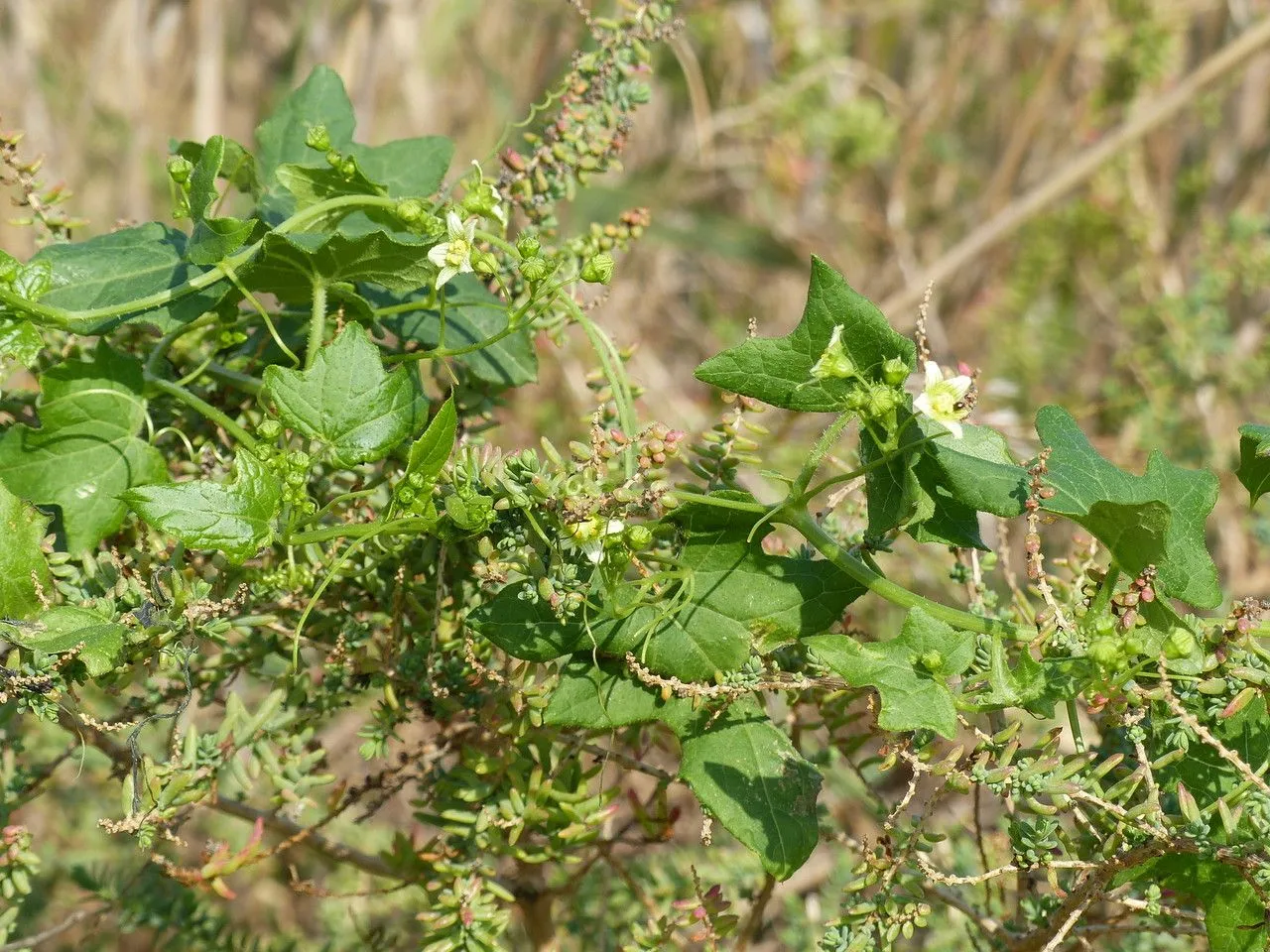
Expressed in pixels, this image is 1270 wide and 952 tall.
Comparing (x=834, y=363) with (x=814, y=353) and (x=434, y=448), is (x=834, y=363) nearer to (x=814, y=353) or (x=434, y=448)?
(x=814, y=353)

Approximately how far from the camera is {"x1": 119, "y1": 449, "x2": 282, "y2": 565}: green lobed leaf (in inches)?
32.8

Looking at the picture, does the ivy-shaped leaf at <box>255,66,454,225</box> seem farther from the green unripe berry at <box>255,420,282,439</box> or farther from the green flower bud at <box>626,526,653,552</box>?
the green flower bud at <box>626,526,653,552</box>

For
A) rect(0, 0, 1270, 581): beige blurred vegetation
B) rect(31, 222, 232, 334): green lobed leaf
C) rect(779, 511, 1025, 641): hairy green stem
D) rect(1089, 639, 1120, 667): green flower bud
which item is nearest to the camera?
rect(1089, 639, 1120, 667): green flower bud

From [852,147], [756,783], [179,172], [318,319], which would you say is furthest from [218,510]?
[852,147]

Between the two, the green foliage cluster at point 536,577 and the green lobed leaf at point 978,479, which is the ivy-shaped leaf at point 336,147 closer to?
the green foliage cluster at point 536,577

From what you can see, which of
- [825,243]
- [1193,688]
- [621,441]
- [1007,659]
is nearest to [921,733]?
[1007,659]

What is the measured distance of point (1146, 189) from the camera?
3.44m

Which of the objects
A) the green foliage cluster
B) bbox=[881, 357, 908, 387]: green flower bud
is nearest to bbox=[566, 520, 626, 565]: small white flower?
the green foliage cluster

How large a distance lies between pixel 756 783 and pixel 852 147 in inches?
116

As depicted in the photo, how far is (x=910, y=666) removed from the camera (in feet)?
2.74

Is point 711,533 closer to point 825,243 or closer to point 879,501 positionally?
point 879,501

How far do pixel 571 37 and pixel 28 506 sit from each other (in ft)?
8.87

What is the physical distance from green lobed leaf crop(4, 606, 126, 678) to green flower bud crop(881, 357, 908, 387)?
0.58m

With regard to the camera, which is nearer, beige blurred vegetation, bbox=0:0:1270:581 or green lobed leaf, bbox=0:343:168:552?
green lobed leaf, bbox=0:343:168:552
